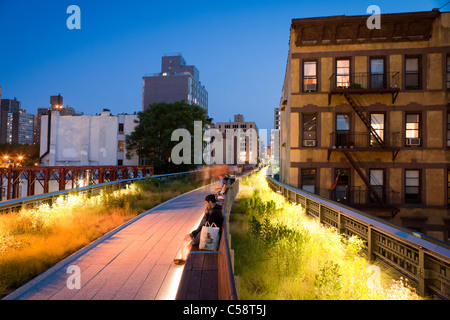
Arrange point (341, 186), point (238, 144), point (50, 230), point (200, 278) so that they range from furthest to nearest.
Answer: point (238, 144) < point (341, 186) < point (50, 230) < point (200, 278)

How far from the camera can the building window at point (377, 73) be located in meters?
18.6

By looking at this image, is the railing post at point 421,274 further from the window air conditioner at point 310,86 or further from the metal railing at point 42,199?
the window air conditioner at point 310,86

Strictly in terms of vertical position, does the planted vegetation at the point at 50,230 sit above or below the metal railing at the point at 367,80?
below

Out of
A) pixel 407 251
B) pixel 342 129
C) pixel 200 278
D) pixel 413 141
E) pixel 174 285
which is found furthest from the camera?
pixel 342 129

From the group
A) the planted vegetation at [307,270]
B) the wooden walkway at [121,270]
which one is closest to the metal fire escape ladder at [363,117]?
the planted vegetation at [307,270]

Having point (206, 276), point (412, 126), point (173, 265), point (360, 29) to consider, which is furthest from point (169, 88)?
point (206, 276)

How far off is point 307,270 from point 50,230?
6843 millimetres

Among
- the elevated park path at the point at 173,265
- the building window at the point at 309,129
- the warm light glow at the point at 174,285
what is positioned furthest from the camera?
the building window at the point at 309,129

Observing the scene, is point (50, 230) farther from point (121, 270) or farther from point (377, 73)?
point (377, 73)

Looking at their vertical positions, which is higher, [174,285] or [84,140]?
[84,140]

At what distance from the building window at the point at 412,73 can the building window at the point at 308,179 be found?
9236 millimetres

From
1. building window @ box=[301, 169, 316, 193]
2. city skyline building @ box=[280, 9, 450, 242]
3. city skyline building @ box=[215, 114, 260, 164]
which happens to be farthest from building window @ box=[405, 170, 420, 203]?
city skyline building @ box=[215, 114, 260, 164]

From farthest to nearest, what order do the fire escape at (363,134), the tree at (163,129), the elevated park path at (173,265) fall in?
the tree at (163,129)
the fire escape at (363,134)
the elevated park path at (173,265)

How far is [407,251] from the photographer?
4461 mm
